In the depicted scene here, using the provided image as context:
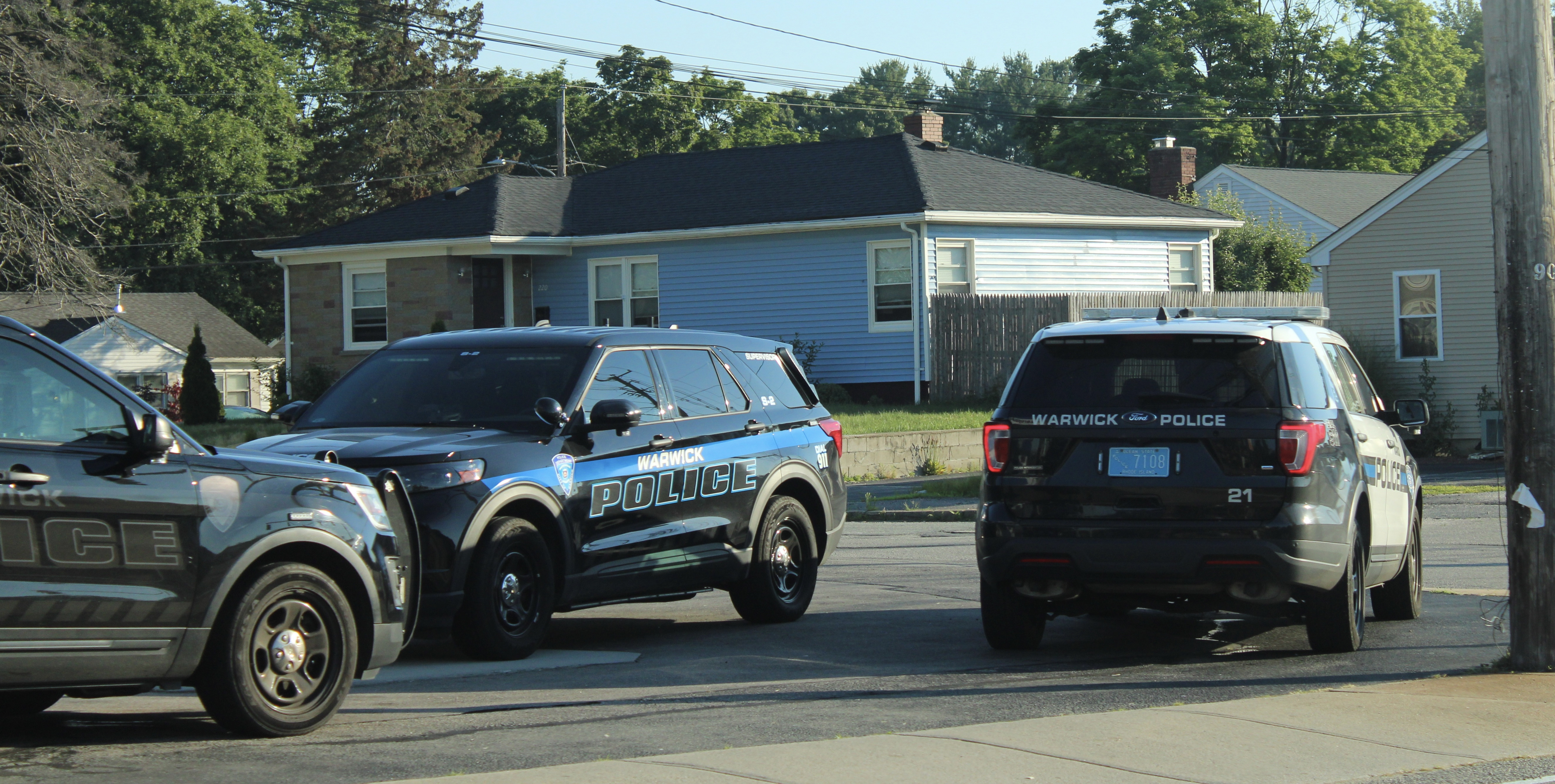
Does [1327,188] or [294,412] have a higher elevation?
[1327,188]

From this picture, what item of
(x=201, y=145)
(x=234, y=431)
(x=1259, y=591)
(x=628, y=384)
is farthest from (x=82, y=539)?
(x=201, y=145)

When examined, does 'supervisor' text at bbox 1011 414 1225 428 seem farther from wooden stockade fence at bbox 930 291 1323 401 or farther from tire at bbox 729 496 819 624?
wooden stockade fence at bbox 930 291 1323 401

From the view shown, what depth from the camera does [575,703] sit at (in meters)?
7.88

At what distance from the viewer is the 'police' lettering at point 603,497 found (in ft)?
30.6

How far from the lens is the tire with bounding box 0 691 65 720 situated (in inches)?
280

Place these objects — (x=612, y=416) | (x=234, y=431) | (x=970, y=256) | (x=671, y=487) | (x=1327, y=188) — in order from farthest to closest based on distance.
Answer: (x=1327, y=188) → (x=970, y=256) → (x=234, y=431) → (x=671, y=487) → (x=612, y=416)

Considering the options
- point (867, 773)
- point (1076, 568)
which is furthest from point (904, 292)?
point (867, 773)

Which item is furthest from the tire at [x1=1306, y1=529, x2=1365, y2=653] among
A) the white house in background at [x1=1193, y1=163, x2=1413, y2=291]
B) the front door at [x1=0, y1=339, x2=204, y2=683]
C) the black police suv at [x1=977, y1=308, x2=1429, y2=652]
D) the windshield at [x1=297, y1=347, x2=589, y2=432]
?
the white house in background at [x1=1193, y1=163, x2=1413, y2=291]

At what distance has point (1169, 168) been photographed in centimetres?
4703

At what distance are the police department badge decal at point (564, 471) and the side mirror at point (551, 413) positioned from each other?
0.61ft

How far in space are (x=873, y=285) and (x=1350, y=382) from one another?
21585 millimetres

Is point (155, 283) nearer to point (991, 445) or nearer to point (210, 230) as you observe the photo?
point (210, 230)

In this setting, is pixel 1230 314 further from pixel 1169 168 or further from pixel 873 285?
pixel 1169 168

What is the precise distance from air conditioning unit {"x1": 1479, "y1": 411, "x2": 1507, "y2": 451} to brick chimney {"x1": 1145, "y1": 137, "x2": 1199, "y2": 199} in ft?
61.3
